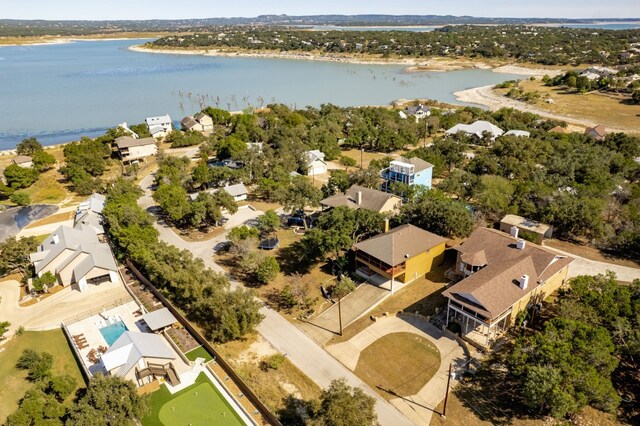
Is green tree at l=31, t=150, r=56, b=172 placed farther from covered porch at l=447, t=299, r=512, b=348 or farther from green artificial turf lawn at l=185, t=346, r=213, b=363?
covered porch at l=447, t=299, r=512, b=348

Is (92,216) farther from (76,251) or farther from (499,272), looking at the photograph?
(499,272)

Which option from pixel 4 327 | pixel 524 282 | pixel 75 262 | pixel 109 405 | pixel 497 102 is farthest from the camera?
pixel 497 102

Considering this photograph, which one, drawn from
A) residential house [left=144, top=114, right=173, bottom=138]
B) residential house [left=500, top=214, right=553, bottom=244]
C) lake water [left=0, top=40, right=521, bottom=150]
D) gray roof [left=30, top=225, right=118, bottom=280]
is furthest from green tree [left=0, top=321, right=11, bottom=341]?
lake water [left=0, top=40, right=521, bottom=150]

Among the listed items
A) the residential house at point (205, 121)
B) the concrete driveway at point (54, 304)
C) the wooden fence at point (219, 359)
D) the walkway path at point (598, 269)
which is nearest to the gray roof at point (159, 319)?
the wooden fence at point (219, 359)

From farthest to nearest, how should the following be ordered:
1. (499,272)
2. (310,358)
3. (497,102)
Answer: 1. (497,102)
2. (499,272)
3. (310,358)

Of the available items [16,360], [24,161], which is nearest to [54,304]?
[16,360]

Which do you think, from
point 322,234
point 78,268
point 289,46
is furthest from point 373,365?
point 289,46
